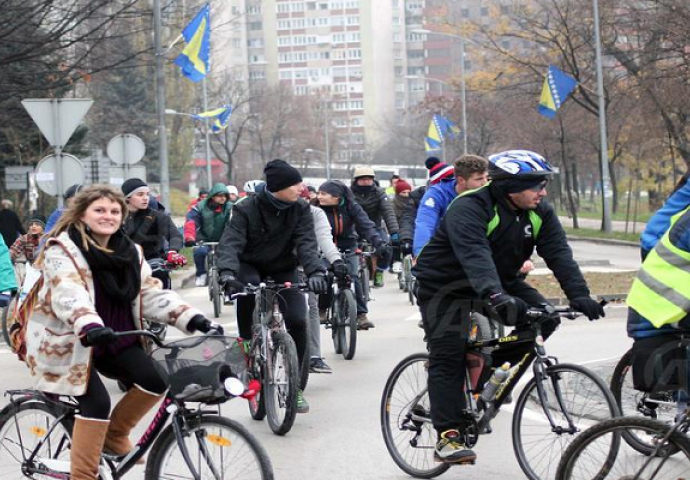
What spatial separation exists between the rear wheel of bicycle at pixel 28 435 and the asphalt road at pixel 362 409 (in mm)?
1179

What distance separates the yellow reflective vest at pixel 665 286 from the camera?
480 cm

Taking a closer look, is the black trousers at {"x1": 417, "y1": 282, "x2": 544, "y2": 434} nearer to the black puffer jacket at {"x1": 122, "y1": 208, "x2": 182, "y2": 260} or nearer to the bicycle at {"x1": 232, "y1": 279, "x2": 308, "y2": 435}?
the bicycle at {"x1": 232, "y1": 279, "x2": 308, "y2": 435}

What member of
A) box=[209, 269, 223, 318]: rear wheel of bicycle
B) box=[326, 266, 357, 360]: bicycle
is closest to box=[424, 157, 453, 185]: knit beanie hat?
box=[326, 266, 357, 360]: bicycle

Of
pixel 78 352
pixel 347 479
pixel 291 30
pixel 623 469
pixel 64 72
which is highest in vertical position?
pixel 291 30

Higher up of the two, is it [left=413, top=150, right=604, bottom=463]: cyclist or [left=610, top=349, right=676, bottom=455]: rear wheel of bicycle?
[left=413, top=150, right=604, bottom=463]: cyclist

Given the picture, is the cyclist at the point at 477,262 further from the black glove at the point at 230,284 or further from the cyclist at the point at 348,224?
the cyclist at the point at 348,224

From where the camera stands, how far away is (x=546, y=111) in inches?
1506

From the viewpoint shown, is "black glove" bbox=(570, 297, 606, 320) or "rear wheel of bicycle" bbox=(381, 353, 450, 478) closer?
"black glove" bbox=(570, 297, 606, 320)

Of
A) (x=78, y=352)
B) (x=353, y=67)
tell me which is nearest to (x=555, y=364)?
(x=78, y=352)

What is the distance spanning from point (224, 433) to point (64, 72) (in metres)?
15.8

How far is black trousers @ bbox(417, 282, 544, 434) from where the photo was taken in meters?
6.18

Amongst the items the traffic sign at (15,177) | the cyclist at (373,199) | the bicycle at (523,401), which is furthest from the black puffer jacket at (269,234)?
the traffic sign at (15,177)

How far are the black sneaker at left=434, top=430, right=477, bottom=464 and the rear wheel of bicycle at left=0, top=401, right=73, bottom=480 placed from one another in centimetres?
180

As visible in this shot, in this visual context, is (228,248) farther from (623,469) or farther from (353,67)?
(353,67)
